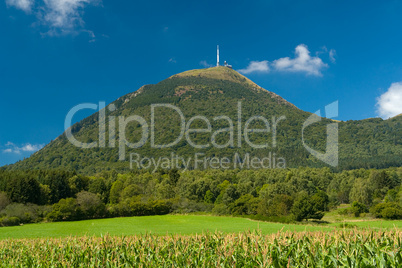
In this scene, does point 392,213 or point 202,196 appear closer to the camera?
point 392,213

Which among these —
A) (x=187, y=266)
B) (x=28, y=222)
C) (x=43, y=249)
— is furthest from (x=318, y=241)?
(x=28, y=222)

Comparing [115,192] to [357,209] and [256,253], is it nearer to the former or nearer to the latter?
[357,209]

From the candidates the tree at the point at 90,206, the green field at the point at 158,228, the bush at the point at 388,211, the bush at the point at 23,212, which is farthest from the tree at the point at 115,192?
the bush at the point at 388,211

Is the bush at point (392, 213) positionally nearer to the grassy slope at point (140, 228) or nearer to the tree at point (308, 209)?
the tree at point (308, 209)

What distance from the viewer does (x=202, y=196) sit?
3994 inches

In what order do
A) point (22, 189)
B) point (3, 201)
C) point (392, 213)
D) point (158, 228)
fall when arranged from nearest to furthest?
point (158, 228) → point (392, 213) → point (3, 201) → point (22, 189)

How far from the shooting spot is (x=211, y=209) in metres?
89.4

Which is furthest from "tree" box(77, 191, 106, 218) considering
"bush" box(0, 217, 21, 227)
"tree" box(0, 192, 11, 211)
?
"tree" box(0, 192, 11, 211)

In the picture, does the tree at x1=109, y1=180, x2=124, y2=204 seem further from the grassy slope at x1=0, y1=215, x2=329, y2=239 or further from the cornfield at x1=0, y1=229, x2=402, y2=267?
the cornfield at x1=0, y1=229, x2=402, y2=267

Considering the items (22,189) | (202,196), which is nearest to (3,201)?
(22,189)

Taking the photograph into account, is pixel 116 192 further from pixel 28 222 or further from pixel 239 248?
pixel 239 248

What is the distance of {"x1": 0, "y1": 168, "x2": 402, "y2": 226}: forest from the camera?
68312mm

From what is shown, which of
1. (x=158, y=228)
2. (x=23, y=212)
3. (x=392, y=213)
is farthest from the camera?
(x=23, y=212)

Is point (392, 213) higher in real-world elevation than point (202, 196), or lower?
higher
